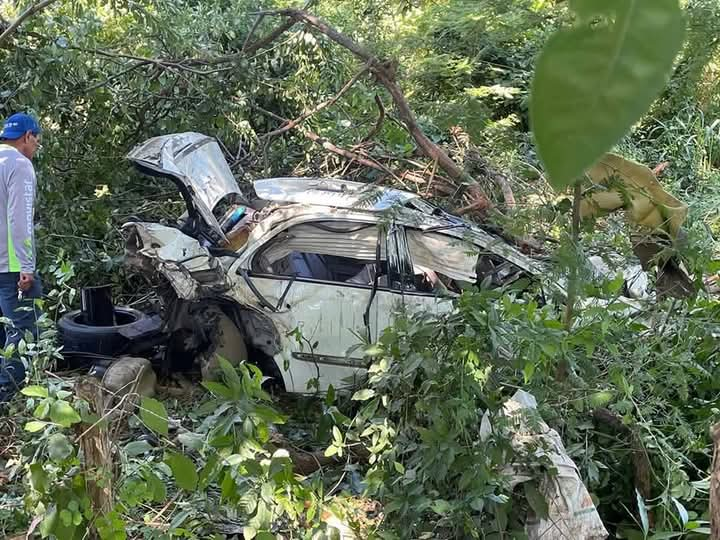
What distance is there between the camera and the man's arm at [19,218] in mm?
3795

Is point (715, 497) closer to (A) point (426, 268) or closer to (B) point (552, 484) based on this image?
(B) point (552, 484)

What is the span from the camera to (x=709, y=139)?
809 cm

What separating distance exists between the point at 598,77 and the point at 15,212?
407 cm

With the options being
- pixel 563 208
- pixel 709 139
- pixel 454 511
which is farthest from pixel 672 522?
pixel 709 139

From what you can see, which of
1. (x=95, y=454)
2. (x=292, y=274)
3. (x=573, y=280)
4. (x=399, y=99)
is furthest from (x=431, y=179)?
(x=95, y=454)

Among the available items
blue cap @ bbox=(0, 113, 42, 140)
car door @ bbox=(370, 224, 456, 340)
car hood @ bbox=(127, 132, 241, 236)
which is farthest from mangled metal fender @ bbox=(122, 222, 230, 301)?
car door @ bbox=(370, 224, 456, 340)

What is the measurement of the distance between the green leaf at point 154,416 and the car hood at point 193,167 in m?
2.69

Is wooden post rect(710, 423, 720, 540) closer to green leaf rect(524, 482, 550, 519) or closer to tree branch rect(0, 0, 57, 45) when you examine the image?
green leaf rect(524, 482, 550, 519)

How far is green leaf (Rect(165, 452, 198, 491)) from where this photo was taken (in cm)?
203

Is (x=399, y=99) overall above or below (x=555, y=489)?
above

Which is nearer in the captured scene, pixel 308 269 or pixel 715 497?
pixel 715 497

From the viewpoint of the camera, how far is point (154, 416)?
2033 mm

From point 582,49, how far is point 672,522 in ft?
10.3

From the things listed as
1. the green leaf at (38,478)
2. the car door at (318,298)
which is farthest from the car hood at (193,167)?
the green leaf at (38,478)
